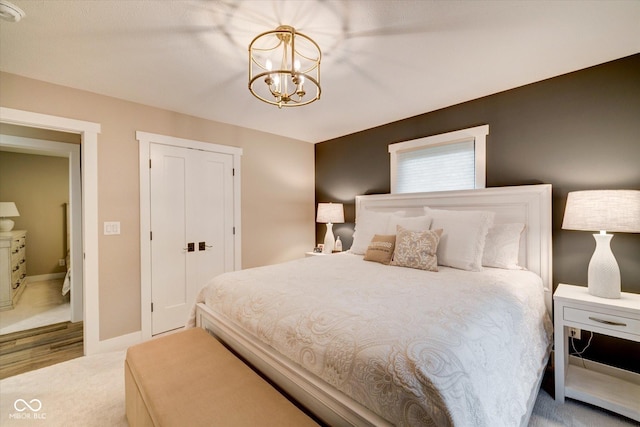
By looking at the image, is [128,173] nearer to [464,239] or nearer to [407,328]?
[407,328]

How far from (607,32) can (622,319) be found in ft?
6.10

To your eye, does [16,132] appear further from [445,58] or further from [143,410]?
[445,58]

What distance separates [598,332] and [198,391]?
2.46m

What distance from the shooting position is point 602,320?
5.54 feet

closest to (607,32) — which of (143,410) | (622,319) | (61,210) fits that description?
(622,319)

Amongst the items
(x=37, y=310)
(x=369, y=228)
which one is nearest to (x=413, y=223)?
(x=369, y=228)

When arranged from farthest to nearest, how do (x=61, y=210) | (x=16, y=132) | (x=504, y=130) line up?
(x=61, y=210), (x=16, y=132), (x=504, y=130)

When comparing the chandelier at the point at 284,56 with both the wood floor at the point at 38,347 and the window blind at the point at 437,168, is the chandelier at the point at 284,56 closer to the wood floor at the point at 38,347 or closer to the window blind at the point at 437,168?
the window blind at the point at 437,168

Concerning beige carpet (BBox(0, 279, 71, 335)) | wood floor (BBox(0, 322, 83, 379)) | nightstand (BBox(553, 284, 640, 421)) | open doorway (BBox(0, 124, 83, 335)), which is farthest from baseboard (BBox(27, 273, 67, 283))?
nightstand (BBox(553, 284, 640, 421))

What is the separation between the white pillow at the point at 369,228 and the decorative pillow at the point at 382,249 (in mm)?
268

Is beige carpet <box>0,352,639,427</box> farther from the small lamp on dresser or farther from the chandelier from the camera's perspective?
the small lamp on dresser

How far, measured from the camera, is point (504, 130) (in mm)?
2564

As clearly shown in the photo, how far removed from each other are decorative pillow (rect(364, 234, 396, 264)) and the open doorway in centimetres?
341

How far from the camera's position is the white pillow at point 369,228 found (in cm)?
288
